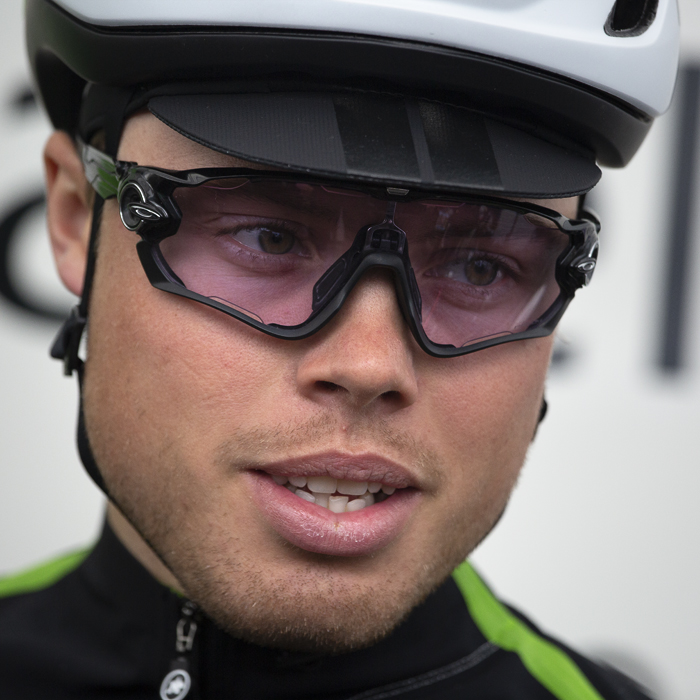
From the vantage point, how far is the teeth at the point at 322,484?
80cm

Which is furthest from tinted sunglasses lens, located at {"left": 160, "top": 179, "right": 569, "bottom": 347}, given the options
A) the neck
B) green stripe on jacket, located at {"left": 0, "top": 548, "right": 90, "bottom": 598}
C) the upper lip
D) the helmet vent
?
green stripe on jacket, located at {"left": 0, "top": 548, "right": 90, "bottom": 598}

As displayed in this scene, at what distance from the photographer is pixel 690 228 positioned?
2020 mm

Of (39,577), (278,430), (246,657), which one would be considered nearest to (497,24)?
(278,430)

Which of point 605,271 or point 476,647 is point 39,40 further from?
point 605,271

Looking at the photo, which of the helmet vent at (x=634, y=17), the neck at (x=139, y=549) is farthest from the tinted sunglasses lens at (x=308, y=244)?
the neck at (x=139, y=549)

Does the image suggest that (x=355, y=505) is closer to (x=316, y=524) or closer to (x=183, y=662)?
(x=316, y=524)

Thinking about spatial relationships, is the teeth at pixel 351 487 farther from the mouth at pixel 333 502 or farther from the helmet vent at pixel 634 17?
the helmet vent at pixel 634 17

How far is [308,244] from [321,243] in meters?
0.02

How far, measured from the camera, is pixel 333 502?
0.81 m

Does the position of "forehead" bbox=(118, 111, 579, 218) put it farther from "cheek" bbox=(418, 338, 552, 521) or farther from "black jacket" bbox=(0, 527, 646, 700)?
"black jacket" bbox=(0, 527, 646, 700)

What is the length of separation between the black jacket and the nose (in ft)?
1.10

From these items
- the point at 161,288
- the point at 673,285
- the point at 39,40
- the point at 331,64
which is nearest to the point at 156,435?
the point at 161,288

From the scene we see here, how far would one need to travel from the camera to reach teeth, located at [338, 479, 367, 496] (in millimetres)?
798

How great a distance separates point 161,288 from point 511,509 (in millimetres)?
1372
